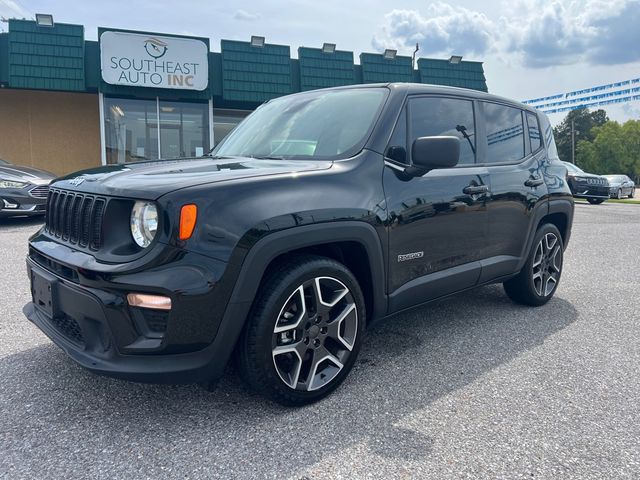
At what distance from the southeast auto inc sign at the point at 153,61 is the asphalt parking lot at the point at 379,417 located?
1235cm

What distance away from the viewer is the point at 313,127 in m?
3.27

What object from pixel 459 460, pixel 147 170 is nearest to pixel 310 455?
pixel 459 460

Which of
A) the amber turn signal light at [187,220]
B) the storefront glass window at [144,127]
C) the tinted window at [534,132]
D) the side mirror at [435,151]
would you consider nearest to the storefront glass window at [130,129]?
the storefront glass window at [144,127]

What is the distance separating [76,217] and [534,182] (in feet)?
11.3

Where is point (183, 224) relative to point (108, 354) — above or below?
above

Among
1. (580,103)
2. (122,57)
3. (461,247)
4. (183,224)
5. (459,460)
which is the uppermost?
(580,103)

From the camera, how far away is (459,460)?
215 centimetres

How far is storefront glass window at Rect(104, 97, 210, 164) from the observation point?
1533 centimetres

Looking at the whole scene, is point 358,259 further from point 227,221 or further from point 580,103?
point 580,103

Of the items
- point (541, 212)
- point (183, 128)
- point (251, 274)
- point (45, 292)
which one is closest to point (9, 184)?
point (45, 292)

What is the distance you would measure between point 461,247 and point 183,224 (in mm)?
2004

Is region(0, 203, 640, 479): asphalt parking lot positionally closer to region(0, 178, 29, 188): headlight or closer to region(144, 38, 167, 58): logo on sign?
region(0, 178, 29, 188): headlight

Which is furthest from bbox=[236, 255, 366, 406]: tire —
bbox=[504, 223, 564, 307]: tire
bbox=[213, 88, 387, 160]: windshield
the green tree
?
the green tree

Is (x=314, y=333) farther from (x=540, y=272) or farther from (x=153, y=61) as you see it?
(x=153, y=61)
